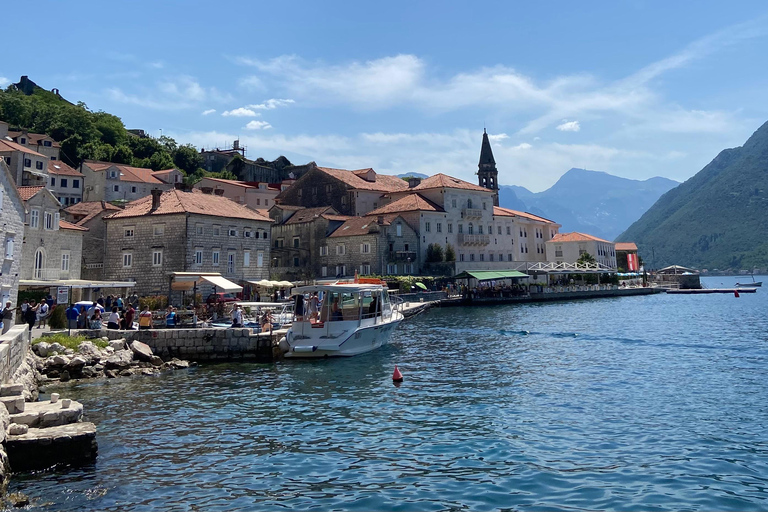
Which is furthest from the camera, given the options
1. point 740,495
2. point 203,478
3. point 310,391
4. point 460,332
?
point 460,332

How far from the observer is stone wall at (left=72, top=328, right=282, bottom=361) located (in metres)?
24.5

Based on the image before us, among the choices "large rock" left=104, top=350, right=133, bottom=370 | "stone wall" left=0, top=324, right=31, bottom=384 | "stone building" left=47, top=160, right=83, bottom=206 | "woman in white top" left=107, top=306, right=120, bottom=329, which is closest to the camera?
"stone wall" left=0, top=324, right=31, bottom=384

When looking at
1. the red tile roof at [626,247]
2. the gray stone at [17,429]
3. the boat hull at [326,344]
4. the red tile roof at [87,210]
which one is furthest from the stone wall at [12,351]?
the red tile roof at [626,247]

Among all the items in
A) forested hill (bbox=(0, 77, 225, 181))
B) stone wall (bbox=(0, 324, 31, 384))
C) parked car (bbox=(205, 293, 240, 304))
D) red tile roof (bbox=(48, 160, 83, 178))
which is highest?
forested hill (bbox=(0, 77, 225, 181))

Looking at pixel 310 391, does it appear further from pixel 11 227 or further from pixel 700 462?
pixel 11 227

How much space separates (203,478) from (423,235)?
2171 inches

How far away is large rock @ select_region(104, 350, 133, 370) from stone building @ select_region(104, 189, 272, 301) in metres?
19.2

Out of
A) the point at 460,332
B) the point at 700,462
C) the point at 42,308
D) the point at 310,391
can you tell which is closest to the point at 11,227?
the point at 42,308

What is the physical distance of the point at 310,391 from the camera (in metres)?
18.3

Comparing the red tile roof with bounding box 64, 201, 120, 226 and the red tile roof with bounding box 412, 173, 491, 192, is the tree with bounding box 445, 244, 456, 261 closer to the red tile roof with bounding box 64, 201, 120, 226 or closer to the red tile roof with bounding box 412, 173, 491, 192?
the red tile roof with bounding box 412, 173, 491, 192

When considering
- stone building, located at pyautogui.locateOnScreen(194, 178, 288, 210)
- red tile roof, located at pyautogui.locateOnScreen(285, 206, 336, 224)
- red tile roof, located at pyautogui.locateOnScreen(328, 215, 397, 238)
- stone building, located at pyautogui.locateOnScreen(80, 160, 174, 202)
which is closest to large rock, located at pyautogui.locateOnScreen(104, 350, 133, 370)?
red tile roof, located at pyautogui.locateOnScreen(328, 215, 397, 238)

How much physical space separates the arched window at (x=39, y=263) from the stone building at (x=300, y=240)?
1066 inches

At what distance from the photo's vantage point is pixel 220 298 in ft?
122

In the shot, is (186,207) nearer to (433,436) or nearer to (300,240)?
(300,240)
